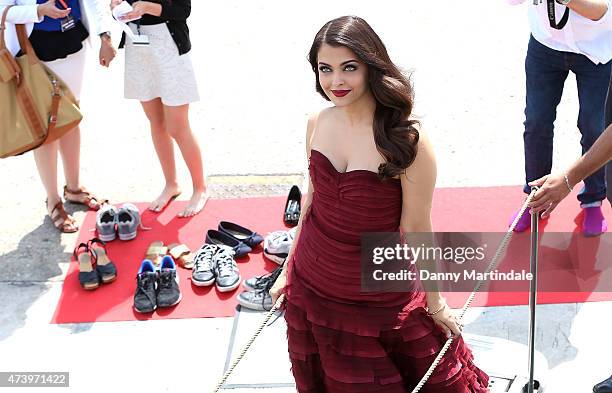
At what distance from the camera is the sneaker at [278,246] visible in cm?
539

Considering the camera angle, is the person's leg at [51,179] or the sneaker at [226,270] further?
the person's leg at [51,179]

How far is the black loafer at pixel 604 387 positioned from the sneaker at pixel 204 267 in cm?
221

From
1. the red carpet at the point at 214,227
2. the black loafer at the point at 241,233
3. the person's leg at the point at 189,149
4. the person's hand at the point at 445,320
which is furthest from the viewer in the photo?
the person's leg at the point at 189,149

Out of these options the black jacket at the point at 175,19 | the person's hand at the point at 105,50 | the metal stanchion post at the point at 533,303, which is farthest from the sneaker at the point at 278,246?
the metal stanchion post at the point at 533,303

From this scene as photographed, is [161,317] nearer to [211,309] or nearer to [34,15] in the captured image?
[211,309]

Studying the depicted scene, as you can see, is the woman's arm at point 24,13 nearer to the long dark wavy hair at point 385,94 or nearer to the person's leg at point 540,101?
the long dark wavy hair at point 385,94

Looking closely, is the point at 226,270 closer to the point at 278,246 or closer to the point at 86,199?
the point at 278,246

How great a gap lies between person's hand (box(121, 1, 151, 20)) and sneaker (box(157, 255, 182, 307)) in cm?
141

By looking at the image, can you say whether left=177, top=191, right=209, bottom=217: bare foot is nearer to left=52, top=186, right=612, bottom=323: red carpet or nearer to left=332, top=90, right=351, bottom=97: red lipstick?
left=52, top=186, right=612, bottom=323: red carpet

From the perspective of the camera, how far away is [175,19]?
5.42 m

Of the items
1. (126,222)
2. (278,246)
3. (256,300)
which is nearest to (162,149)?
(126,222)

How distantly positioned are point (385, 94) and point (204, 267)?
232 cm

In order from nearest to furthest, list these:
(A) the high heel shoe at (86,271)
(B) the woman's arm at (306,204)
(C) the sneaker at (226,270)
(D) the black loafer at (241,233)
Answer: (B) the woman's arm at (306,204) → (C) the sneaker at (226,270) → (A) the high heel shoe at (86,271) → (D) the black loafer at (241,233)

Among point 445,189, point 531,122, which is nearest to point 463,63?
point 445,189
